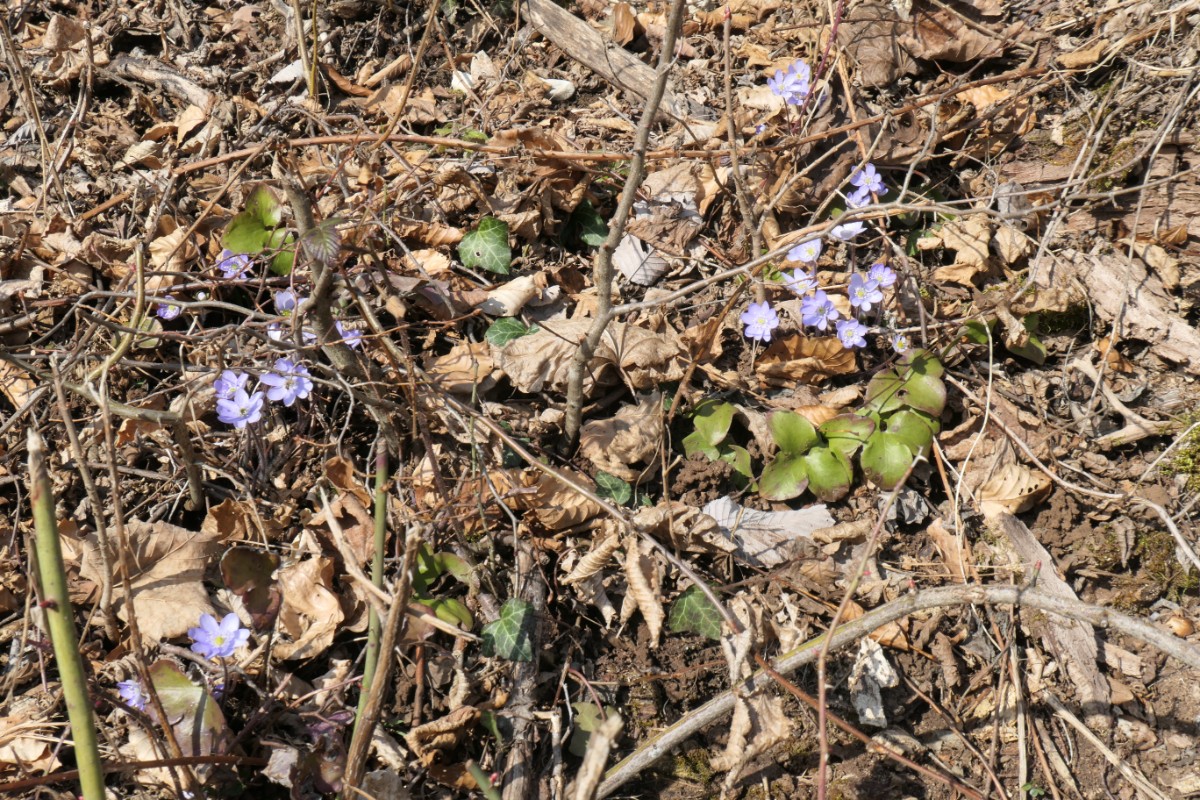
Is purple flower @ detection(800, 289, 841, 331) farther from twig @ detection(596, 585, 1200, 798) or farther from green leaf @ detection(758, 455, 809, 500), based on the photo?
twig @ detection(596, 585, 1200, 798)

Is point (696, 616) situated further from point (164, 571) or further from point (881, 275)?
point (164, 571)

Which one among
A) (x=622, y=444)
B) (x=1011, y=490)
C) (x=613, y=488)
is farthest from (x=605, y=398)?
(x=1011, y=490)

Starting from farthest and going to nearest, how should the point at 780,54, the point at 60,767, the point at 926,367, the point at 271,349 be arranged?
the point at 780,54
the point at 926,367
the point at 271,349
the point at 60,767

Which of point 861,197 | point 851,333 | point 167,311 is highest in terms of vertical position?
point 167,311

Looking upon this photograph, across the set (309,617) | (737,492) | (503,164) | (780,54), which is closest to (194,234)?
(503,164)

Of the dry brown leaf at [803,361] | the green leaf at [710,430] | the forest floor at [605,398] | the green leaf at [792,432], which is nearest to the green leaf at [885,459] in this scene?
the forest floor at [605,398]

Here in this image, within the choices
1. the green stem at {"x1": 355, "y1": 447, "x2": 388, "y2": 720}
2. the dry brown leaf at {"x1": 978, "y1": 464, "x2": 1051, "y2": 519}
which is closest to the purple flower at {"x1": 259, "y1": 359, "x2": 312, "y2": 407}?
the green stem at {"x1": 355, "y1": 447, "x2": 388, "y2": 720}

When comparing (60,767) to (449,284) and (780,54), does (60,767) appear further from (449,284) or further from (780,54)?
(780,54)
